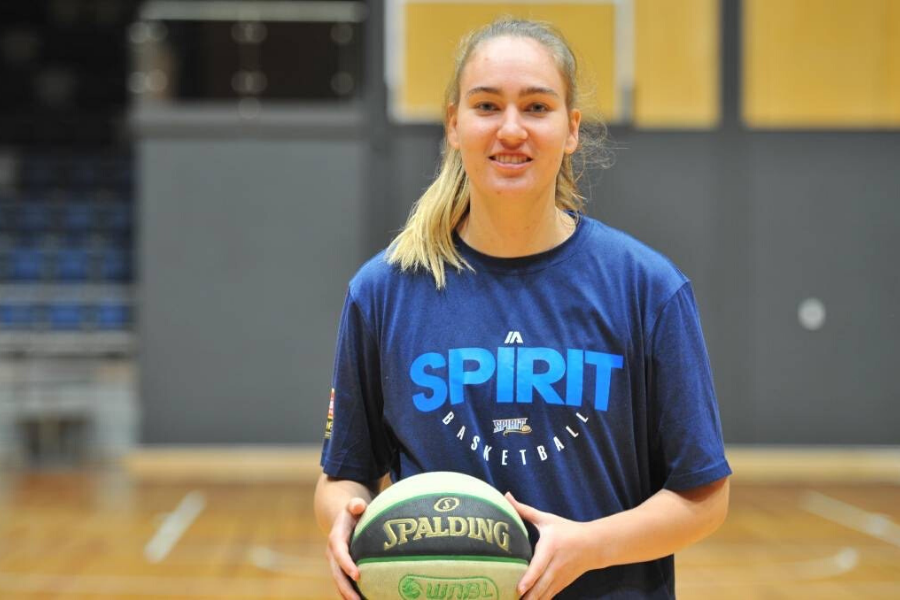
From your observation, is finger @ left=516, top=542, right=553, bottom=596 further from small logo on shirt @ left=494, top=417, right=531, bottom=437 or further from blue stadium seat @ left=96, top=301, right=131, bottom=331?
blue stadium seat @ left=96, top=301, right=131, bottom=331

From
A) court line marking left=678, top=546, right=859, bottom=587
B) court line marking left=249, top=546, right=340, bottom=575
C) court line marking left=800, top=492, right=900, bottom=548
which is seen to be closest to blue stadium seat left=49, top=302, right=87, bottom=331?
court line marking left=249, top=546, right=340, bottom=575

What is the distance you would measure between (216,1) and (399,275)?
22.5 ft

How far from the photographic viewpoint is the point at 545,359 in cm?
147

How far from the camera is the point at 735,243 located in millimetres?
7867

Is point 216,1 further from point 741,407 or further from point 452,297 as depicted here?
point 452,297

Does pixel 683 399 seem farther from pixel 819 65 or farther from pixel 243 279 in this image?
pixel 819 65

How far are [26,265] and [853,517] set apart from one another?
8.97m

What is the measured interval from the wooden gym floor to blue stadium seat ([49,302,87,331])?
3278mm

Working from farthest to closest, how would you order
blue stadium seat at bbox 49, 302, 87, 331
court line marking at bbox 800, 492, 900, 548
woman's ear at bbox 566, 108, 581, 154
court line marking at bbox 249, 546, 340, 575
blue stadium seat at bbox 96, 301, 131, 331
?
blue stadium seat at bbox 49, 302, 87, 331 → blue stadium seat at bbox 96, 301, 131, 331 → court line marking at bbox 800, 492, 900, 548 → court line marking at bbox 249, 546, 340, 575 → woman's ear at bbox 566, 108, 581, 154

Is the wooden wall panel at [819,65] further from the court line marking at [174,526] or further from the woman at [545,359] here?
the woman at [545,359]

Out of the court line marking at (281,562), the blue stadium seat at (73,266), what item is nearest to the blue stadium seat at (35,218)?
the blue stadium seat at (73,266)

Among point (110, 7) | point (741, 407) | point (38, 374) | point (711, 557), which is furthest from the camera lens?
point (110, 7)

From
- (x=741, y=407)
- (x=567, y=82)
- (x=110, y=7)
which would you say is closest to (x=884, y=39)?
(x=741, y=407)

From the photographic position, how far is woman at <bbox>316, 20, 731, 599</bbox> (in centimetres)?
145
